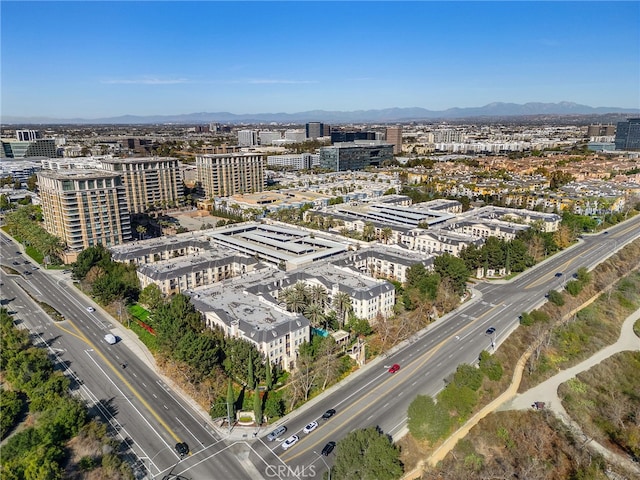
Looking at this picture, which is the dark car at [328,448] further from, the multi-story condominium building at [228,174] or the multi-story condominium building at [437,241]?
the multi-story condominium building at [228,174]

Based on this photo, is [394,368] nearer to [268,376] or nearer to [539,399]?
[268,376]

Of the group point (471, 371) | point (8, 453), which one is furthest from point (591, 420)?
point (8, 453)

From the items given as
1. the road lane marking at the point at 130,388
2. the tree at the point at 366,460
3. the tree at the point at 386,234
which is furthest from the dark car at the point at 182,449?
the tree at the point at 386,234

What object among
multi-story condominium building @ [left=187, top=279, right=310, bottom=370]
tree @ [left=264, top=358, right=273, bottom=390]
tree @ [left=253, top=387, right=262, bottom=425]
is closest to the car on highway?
tree @ [left=253, top=387, right=262, bottom=425]

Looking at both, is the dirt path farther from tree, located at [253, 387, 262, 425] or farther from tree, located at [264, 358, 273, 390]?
tree, located at [264, 358, 273, 390]

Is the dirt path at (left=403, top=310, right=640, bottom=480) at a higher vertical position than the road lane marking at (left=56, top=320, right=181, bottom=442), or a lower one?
lower

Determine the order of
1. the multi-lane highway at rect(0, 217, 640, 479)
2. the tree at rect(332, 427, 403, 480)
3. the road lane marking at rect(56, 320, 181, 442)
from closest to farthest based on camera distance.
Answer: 1. the tree at rect(332, 427, 403, 480)
2. the multi-lane highway at rect(0, 217, 640, 479)
3. the road lane marking at rect(56, 320, 181, 442)

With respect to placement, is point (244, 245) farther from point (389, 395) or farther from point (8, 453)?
point (8, 453)
